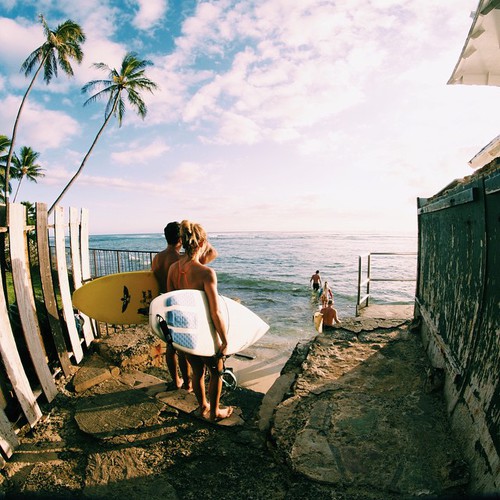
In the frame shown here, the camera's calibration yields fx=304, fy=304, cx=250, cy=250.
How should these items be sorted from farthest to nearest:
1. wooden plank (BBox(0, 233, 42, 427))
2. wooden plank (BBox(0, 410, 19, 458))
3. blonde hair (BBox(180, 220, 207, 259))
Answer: blonde hair (BBox(180, 220, 207, 259)) → wooden plank (BBox(0, 233, 42, 427)) → wooden plank (BBox(0, 410, 19, 458))

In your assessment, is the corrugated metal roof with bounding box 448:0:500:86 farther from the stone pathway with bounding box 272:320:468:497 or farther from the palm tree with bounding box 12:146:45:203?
the palm tree with bounding box 12:146:45:203

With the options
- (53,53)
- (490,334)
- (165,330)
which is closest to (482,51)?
(490,334)

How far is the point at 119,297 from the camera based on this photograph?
4.10 meters

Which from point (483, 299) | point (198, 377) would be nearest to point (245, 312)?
point (198, 377)

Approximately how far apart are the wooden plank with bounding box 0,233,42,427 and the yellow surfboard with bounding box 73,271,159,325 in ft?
4.62

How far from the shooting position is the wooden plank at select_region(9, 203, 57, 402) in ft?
9.25

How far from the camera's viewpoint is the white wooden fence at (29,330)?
257cm

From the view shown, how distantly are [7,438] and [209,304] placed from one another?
1.85 meters

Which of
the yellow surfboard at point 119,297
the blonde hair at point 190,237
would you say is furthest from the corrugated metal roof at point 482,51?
the yellow surfboard at point 119,297

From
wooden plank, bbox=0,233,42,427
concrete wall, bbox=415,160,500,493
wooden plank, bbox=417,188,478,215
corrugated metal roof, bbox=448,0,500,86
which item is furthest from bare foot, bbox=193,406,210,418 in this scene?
corrugated metal roof, bbox=448,0,500,86

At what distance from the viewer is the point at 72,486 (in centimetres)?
206

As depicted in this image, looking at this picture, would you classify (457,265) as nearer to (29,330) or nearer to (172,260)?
(172,260)

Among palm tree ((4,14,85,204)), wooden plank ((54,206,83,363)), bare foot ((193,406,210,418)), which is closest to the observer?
bare foot ((193,406,210,418))

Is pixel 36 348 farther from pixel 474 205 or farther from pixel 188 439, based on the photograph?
pixel 474 205
